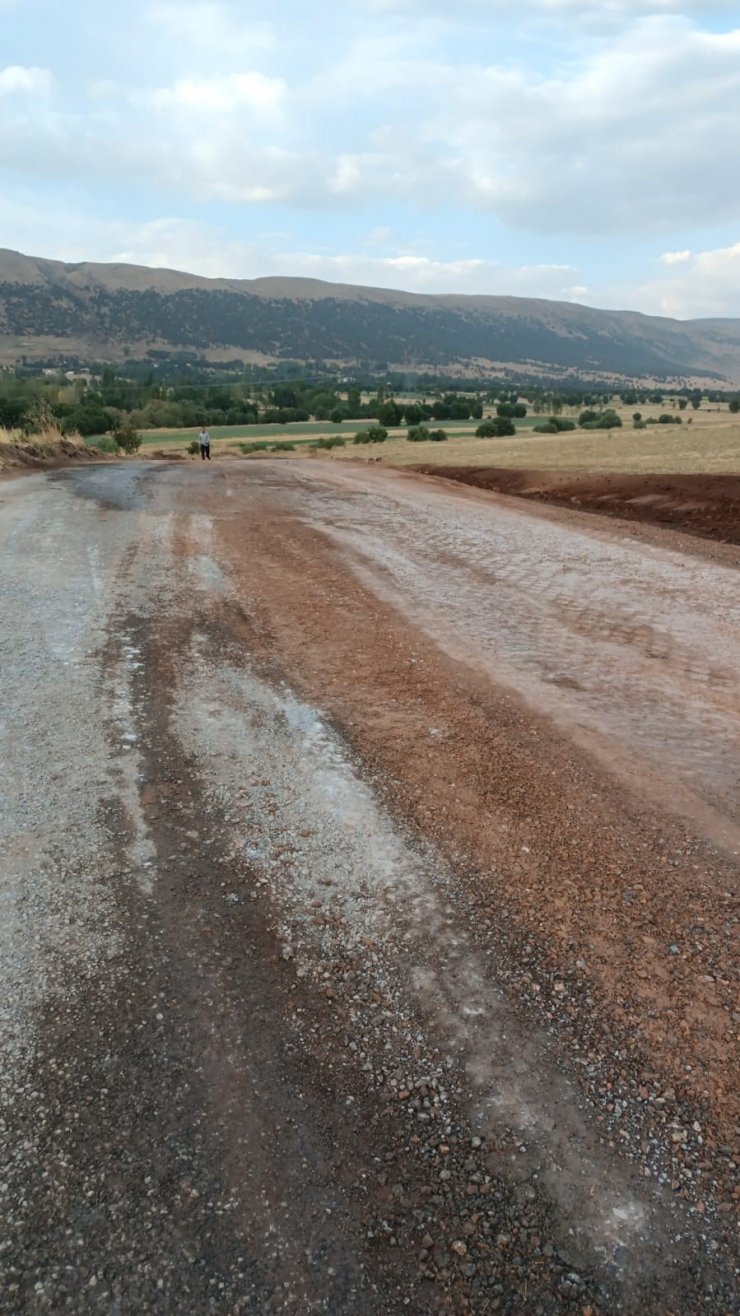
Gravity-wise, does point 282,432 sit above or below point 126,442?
below

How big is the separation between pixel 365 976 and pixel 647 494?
15.9 m

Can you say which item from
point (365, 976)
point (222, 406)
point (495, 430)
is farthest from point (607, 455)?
point (222, 406)

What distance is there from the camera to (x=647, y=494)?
56.2 feet

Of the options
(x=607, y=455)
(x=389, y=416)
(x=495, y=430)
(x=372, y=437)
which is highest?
(x=389, y=416)

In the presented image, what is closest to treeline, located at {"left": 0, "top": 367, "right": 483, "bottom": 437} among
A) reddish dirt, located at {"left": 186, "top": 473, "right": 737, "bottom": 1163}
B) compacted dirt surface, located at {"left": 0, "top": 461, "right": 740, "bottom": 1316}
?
reddish dirt, located at {"left": 186, "top": 473, "right": 737, "bottom": 1163}

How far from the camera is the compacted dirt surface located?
2143mm

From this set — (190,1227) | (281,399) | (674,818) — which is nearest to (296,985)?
(190,1227)

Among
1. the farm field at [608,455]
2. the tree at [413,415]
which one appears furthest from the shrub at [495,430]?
the tree at [413,415]

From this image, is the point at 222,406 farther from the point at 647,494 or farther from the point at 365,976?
the point at 365,976

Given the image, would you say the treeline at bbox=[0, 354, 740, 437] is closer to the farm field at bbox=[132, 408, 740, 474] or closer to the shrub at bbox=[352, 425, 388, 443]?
the farm field at bbox=[132, 408, 740, 474]

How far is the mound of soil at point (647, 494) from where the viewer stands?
1450 centimetres

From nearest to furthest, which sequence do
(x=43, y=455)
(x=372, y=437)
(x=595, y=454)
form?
(x=43, y=455)
(x=595, y=454)
(x=372, y=437)

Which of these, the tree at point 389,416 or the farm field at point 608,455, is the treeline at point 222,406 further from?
the farm field at point 608,455

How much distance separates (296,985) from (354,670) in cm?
351
